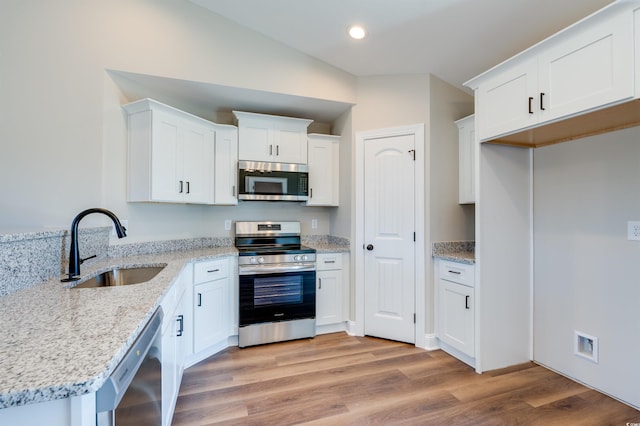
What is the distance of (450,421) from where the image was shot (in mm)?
1860

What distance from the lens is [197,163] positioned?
2934 millimetres

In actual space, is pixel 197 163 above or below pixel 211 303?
above

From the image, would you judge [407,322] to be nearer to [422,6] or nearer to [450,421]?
[450,421]

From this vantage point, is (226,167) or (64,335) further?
(226,167)

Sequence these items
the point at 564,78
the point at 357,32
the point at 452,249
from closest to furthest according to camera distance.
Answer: the point at 564,78 → the point at 357,32 → the point at 452,249

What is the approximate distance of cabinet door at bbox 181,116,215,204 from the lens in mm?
2830

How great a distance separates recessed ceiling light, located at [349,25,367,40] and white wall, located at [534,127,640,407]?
185 centimetres

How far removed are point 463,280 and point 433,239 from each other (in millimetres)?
481

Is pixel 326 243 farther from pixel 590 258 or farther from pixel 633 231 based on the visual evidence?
pixel 633 231

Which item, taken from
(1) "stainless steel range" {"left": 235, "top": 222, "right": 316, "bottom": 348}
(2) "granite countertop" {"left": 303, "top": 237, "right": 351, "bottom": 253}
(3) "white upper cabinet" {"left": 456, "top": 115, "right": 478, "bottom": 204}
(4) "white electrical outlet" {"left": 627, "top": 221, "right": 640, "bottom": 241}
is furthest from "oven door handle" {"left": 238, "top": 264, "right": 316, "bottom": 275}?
(4) "white electrical outlet" {"left": 627, "top": 221, "right": 640, "bottom": 241}

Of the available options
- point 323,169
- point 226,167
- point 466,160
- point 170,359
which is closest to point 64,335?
point 170,359

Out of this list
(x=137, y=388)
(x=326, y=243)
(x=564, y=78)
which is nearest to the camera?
(x=137, y=388)

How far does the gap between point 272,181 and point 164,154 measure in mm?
1088

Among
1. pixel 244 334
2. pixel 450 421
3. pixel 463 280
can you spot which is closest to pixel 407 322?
pixel 463 280
